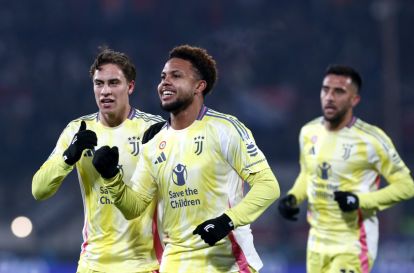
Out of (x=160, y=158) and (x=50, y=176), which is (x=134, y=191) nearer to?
(x=160, y=158)

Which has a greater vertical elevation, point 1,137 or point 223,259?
point 1,137

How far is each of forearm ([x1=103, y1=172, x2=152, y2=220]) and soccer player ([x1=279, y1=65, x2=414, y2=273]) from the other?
7.55 ft

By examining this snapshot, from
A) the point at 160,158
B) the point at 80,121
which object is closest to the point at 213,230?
the point at 160,158

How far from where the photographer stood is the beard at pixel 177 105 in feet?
19.2

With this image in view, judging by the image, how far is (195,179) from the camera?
5.79 meters

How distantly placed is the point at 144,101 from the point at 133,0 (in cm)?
278

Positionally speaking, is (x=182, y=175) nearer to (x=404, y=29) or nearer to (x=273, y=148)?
(x=273, y=148)

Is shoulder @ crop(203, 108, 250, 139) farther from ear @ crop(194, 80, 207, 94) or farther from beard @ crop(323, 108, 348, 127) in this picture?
beard @ crop(323, 108, 348, 127)

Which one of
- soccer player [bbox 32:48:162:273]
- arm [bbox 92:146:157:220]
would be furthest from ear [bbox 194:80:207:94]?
soccer player [bbox 32:48:162:273]

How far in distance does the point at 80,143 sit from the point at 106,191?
537 mm

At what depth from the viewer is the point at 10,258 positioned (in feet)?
44.6

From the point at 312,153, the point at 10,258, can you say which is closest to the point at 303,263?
the point at 10,258

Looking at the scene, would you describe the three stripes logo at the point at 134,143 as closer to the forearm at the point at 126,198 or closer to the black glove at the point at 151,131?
the black glove at the point at 151,131

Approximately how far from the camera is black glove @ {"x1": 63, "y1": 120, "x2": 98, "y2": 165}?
5.90 meters
